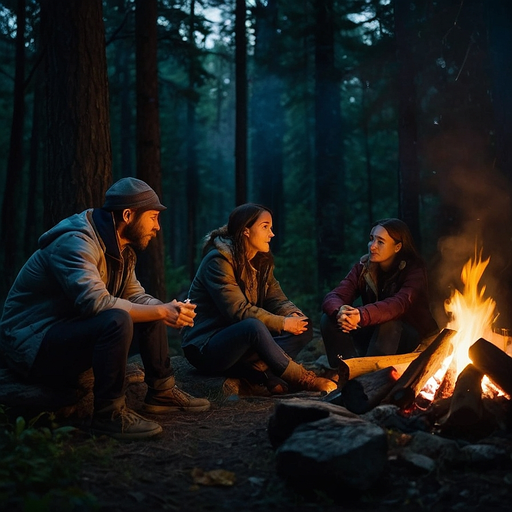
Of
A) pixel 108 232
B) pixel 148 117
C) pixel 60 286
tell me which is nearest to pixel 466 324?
pixel 108 232

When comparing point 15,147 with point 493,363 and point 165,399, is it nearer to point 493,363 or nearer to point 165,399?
point 165,399

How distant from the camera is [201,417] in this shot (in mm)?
5109

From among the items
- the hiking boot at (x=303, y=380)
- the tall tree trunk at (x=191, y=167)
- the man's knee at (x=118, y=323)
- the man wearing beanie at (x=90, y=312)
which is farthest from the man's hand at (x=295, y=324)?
the tall tree trunk at (x=191, y=167)

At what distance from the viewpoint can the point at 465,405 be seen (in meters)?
4.04

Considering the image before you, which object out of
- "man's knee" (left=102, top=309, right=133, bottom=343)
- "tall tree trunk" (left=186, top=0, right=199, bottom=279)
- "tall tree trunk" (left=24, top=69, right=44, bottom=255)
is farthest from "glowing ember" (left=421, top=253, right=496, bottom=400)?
"tall tree trunk" (left=24, top=69, right=44, bottom=255)

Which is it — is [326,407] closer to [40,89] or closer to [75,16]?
[75,16]

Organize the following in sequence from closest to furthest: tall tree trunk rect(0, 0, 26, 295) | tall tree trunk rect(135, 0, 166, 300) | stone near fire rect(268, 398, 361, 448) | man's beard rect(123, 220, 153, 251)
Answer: stone near fire rect(268, 398, 361, 448), man's beard rect(123, 220, 153, 251), tall tree trunk rect(135, 0, 166, 300), tall tree trunk rect(0, 0, 26, 295)

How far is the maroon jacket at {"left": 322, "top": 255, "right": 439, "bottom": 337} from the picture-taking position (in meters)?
5.66

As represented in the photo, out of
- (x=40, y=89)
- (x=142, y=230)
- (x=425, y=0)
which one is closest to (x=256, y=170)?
(x=40, y=89)

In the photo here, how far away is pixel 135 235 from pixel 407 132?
8473 millimetres

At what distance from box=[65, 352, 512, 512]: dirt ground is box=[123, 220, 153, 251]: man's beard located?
157 centimetres

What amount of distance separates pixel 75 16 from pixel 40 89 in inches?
462

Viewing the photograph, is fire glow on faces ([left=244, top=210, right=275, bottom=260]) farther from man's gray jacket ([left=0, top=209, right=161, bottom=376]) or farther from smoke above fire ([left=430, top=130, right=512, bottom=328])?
smoke above fire ([left=430, top=130, right=512, bottom=328])

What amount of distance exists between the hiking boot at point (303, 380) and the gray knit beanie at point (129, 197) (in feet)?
6.80
